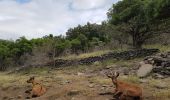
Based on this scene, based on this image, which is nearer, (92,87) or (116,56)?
(92,87)

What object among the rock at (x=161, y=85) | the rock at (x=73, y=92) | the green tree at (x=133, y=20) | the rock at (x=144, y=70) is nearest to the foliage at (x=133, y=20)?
the green tree at (x=133, y=20)

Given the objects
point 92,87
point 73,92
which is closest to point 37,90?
point 73,92

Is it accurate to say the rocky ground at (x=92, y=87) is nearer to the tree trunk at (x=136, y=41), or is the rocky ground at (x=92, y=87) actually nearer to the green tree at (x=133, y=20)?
the green tree at (x=133, y=20)

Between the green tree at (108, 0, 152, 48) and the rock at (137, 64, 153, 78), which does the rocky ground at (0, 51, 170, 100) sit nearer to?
the rock at (137, 64, 153, 78)

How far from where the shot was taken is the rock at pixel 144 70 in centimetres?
1844

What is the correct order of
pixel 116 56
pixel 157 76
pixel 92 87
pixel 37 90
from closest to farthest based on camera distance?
pixel 92 87, pixel 37 90, pixel 157 76, pixel 116 56

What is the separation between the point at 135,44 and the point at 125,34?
2.45 metres

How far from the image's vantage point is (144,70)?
18984mm

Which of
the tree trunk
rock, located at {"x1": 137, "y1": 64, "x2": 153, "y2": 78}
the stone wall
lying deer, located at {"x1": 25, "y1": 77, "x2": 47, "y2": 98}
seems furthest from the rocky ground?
the tree trunk

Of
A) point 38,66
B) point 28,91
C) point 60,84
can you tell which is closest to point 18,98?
point 28,91

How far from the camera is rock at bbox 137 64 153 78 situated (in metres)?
18.4

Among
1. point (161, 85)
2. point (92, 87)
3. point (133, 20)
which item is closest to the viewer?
point (161, 85)

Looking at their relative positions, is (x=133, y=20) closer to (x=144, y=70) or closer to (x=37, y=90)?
(x=144, y=70)

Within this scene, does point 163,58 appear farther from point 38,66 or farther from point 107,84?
point 38,66
